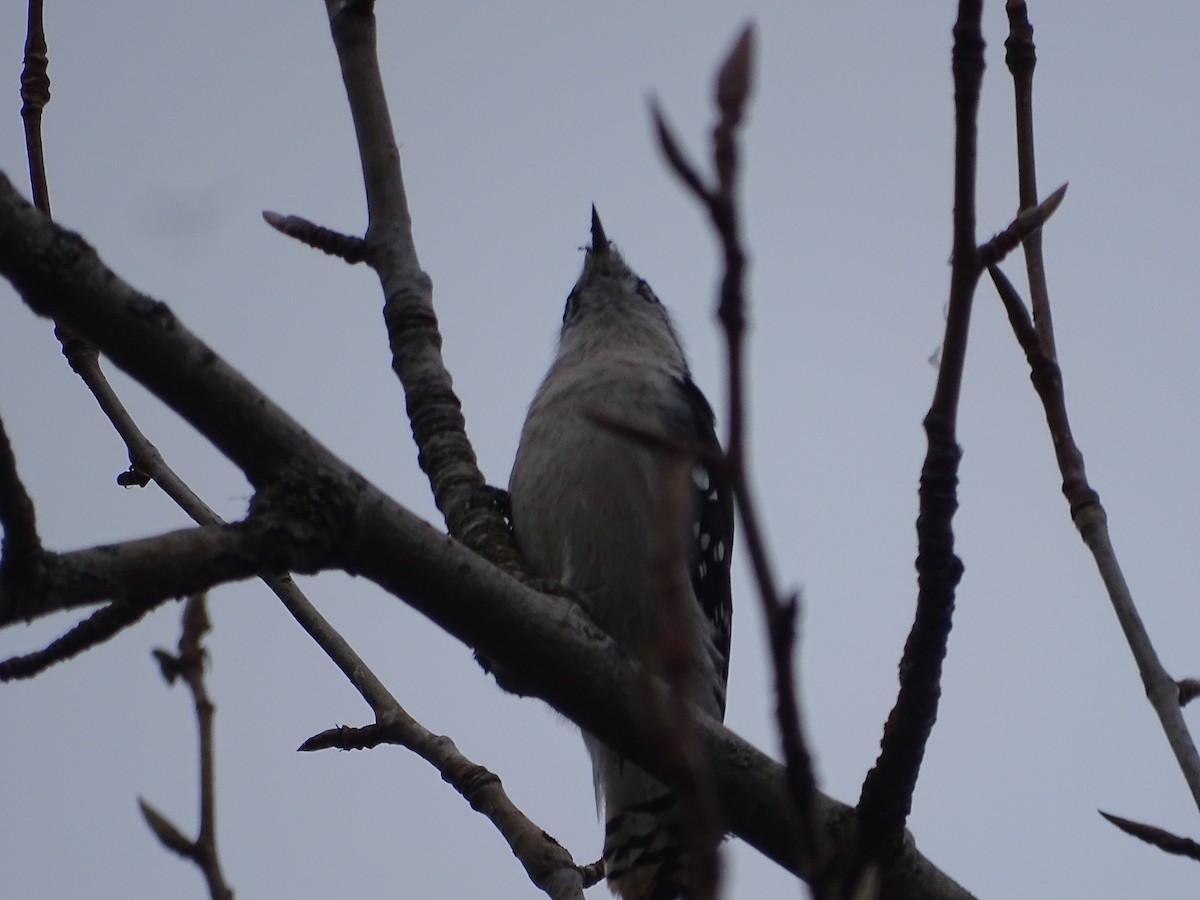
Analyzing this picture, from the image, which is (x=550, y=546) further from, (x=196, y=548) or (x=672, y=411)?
(x=196, y=548)

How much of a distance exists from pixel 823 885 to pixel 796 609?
275mm

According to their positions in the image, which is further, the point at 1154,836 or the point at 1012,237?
the point at 1154,836

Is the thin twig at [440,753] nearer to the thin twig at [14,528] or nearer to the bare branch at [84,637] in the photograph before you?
the bare branch at [84,637]

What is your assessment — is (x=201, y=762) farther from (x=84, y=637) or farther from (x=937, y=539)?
(x=937, y=539)

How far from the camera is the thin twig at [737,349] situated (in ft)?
3.07

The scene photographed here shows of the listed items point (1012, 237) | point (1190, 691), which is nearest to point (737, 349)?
point (1012, 237)

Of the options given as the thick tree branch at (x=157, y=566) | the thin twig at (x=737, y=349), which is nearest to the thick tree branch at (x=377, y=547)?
the thick tree branch at (x=157, y=566)

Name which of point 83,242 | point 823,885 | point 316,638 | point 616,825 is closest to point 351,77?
point 316,638

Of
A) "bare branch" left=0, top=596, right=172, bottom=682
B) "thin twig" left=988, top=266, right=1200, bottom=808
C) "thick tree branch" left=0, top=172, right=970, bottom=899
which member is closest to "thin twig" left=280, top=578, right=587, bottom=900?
"thick tree branch" left=0, top=172, right=970, bottom=899

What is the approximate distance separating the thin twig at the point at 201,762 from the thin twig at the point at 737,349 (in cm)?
115

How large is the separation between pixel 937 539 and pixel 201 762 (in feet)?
3.58

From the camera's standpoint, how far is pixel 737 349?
3.09 feet

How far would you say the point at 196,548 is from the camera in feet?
6.92

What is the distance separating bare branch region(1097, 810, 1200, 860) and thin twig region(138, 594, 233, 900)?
4.49 feet
